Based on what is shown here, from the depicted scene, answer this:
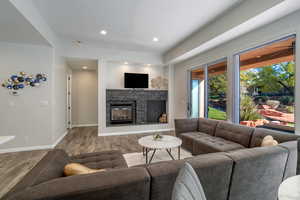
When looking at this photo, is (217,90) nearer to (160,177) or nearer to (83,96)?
(160,177)

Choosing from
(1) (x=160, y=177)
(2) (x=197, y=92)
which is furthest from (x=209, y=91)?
(1) (x=160, y=177)

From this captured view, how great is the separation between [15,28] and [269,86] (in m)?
5.23

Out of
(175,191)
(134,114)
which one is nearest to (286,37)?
(175,191)

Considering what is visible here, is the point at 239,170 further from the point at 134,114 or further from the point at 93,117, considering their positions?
the point at 93,117

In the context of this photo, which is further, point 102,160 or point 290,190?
point 102,160

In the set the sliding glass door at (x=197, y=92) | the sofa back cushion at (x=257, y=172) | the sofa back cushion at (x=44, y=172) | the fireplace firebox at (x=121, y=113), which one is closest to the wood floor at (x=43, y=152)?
the fireplace firebox at (x=121, y=113)

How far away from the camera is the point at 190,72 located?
5.16 meters

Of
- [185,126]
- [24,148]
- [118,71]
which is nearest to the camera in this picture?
[24,148]

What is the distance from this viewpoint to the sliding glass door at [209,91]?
3.86m

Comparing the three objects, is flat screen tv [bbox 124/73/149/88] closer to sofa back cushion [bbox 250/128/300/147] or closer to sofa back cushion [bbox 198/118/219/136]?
sofa back cushion [bbox 198/118/219/136]

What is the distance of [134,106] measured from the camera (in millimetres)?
5645

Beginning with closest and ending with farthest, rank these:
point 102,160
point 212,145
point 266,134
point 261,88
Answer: point 102,160 → point 266,134 → point 212,145 → point 261,88

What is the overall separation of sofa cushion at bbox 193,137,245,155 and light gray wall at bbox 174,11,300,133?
999 mm

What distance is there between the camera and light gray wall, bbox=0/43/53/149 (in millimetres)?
3377
